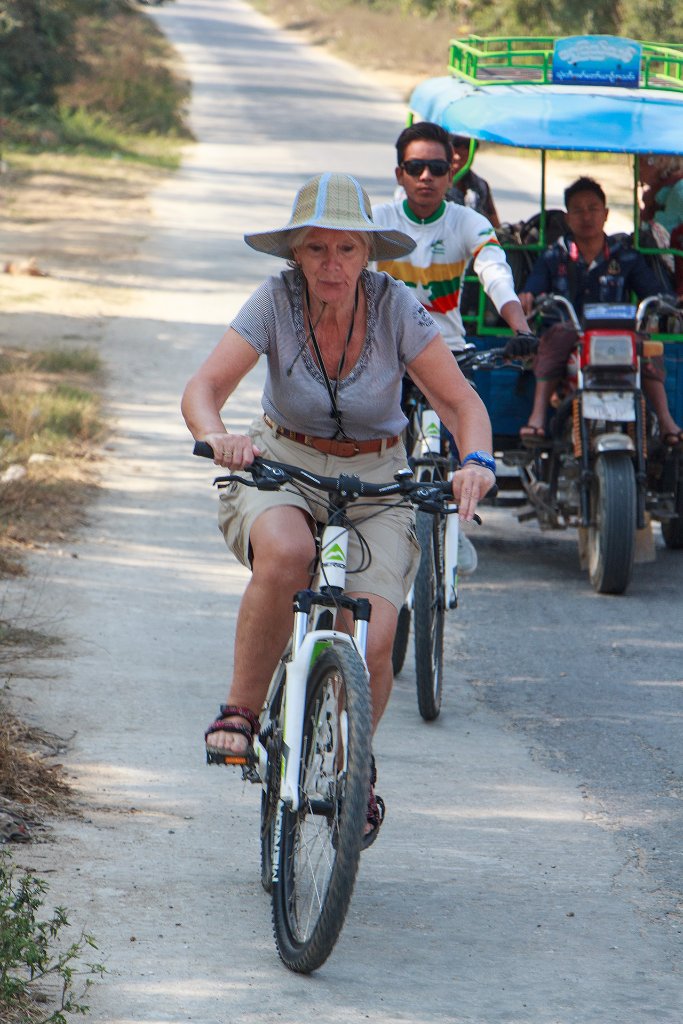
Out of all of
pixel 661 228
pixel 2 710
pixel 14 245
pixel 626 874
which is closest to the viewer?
pixel 626 874

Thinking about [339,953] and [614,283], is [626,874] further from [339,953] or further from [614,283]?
[614,283]

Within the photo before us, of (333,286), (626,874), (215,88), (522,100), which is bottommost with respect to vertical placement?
(215,88)

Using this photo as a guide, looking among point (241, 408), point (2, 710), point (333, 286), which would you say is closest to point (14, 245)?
point (241, 408)

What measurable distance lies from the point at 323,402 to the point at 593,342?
401 cm

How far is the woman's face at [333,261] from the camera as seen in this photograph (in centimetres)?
427

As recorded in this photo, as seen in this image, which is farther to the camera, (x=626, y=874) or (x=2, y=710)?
(x=2, y=710)

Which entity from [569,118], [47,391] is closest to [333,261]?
[569,118]

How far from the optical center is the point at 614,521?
7.77m

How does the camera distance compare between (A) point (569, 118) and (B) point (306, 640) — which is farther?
(A) point (569, 118)

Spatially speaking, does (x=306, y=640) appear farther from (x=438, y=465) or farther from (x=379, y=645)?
(x=438, y=465)

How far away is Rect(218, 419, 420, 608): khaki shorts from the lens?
4.16 metres

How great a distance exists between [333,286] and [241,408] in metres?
7.64

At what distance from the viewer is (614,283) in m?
8.59

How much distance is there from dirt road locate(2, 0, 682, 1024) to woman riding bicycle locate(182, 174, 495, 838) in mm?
465
